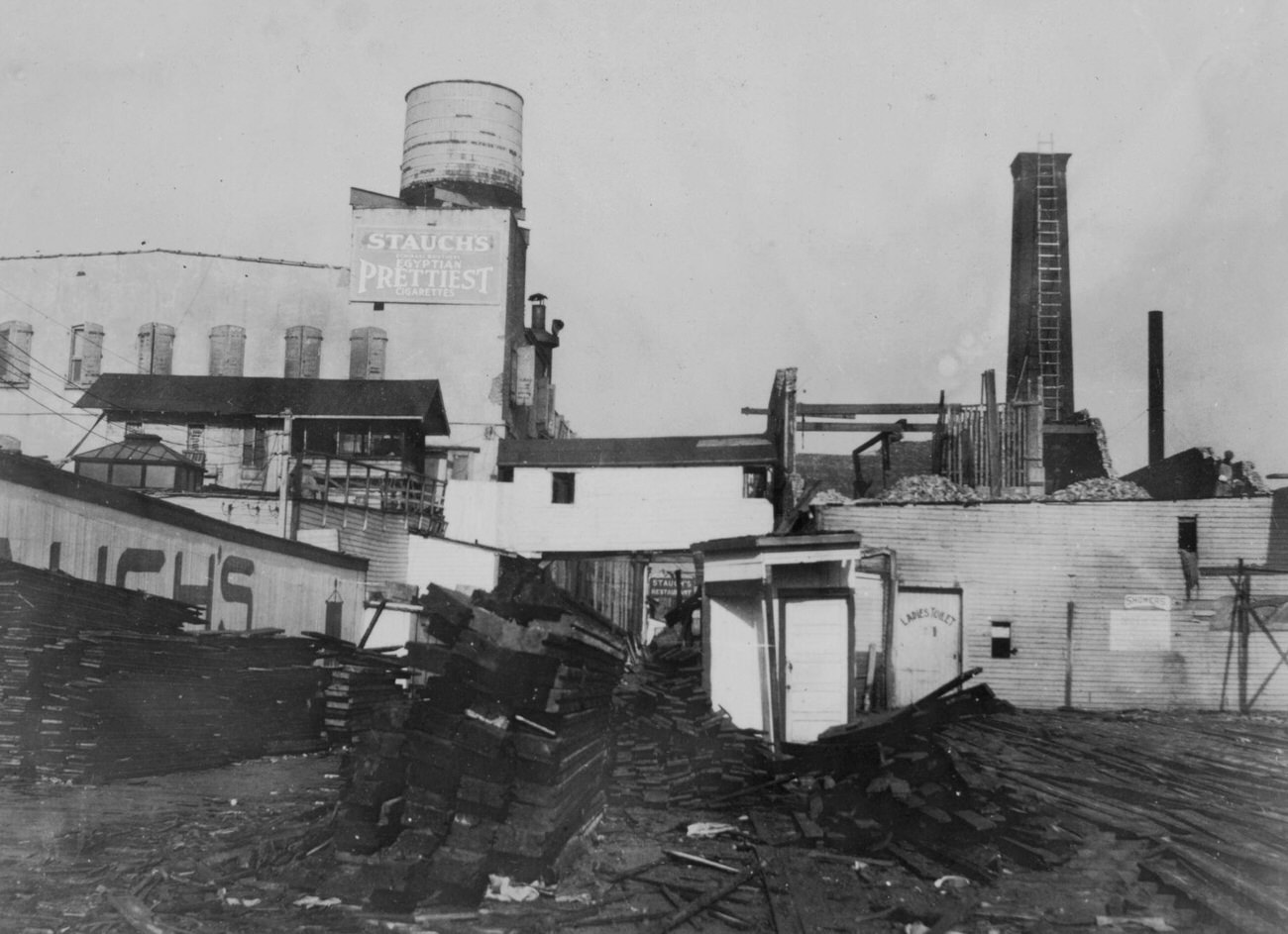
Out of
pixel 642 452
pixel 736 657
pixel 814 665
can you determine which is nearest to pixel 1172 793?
pixel 814 665

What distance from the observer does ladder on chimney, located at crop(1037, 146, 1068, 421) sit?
3844 centimetres

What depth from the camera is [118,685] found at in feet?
43.8

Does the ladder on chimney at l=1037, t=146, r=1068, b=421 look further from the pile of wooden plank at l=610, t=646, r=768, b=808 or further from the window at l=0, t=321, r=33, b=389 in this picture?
the window at l=0, t=321, r=33, b=389

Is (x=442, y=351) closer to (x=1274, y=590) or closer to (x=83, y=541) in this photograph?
(x=83, y=541)

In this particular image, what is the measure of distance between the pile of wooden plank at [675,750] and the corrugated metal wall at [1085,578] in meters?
8.94

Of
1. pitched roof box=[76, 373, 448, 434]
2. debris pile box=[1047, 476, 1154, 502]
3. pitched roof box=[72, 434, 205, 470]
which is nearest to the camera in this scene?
debris pile box=[1047, 476, 1154, 502]

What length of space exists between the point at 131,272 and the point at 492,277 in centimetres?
1528

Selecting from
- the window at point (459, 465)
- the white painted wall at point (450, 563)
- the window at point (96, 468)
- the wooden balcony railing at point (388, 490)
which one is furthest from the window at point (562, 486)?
the window at point (96, 468)

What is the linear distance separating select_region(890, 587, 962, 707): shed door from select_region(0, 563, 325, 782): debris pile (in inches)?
472

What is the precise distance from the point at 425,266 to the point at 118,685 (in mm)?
30201

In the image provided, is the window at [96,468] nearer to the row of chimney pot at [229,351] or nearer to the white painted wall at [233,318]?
the white painted wall at [233,318]

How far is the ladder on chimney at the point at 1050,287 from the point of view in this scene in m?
38.4

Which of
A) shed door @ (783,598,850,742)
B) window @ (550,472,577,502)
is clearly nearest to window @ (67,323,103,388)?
window @ (550,472,577,502)

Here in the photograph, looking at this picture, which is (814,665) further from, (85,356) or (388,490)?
(85,356)
